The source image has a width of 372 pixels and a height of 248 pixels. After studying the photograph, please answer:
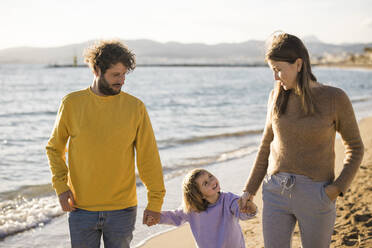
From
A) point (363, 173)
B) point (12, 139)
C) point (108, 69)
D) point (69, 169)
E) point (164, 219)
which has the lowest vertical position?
point (12, 139)

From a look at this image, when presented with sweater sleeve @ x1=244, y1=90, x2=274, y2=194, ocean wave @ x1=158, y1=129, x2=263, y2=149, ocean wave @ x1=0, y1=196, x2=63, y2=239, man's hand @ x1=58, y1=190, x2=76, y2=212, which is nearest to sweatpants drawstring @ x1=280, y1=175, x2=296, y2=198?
sweater sleeve @ x1=244, y1=90, x2=274, y2=194

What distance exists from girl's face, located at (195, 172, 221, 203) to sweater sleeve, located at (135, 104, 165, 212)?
1.04ft

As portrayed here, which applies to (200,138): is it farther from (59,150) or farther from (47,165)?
(59,150)

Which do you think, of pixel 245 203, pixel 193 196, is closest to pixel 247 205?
pixel 245 203

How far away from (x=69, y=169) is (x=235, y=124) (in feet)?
43.6

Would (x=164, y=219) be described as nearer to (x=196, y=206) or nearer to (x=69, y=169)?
(x=196, y=206)

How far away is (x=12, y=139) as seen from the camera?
1202 cm

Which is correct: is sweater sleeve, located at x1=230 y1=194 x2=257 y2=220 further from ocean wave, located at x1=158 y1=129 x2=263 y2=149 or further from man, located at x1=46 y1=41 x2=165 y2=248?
ocean wave, located at x1=158 y1=129 x2=263 y2=149

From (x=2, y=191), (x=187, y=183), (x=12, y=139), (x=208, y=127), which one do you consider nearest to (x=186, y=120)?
(x=208, y=127)

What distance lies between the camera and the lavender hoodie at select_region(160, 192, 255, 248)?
278 centimetres

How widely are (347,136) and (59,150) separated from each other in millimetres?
1833

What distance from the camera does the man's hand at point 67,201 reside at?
2420 millimetres

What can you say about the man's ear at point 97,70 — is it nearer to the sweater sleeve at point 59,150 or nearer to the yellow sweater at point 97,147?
the yellow sweater at point 97,147

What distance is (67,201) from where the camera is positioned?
2.43 meters
